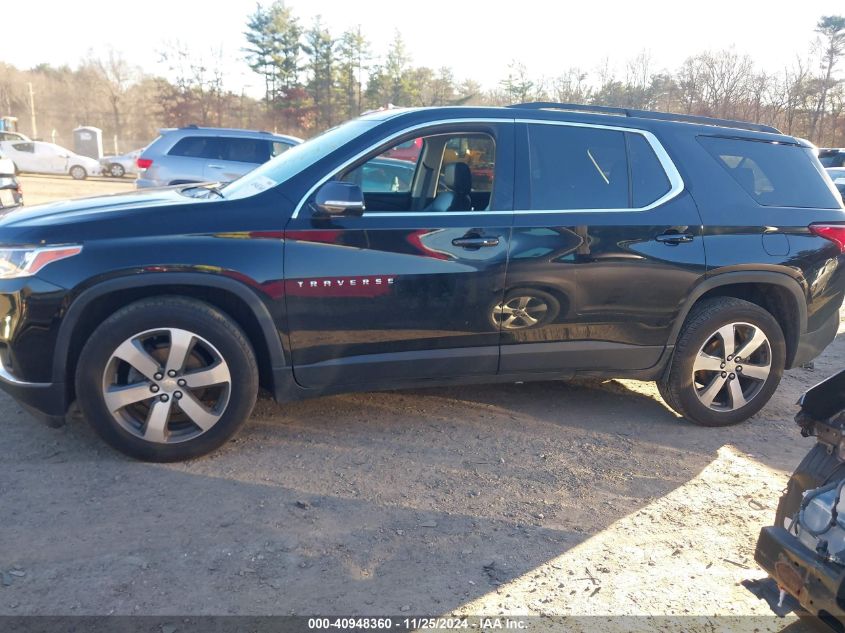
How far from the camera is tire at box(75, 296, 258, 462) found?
3.28 meters

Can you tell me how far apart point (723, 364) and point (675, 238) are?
94cm

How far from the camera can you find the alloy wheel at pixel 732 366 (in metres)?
4.28

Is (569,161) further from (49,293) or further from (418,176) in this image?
(49,293)

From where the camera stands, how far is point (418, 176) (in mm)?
4715

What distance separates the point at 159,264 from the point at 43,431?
1.36 m

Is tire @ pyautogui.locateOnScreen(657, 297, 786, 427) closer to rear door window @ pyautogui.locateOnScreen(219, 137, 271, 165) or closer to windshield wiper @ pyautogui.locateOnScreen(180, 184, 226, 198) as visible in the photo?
windshield wiper @ pyautogui.locateOnScreen(180, 184, 226, 198)

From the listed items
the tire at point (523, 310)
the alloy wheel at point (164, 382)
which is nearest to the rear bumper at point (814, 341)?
the tire at point (523, 310)

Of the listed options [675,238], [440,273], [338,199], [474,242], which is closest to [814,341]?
[675,238]

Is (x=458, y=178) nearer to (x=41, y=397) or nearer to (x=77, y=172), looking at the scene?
(x=41, y=397)

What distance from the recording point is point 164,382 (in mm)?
3367

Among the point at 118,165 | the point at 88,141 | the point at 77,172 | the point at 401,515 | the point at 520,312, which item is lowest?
the point at 401,515

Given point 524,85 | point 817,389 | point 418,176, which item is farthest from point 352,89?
point 817,389

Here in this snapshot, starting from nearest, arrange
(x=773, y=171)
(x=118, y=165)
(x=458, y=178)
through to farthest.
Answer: (x=458, y=178), (x=773, y=171), (x=118, y=165)

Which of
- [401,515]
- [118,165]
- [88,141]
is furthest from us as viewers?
[88,141]
